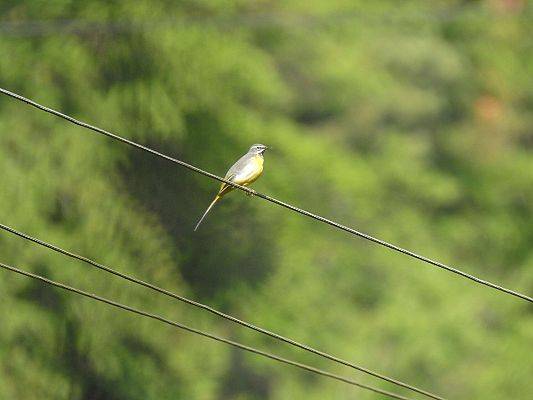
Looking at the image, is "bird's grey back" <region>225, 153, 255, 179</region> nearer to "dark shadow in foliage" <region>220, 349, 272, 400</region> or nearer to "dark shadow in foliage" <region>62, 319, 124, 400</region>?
"dark shadow in foliage" <region>62, 319, 124, 400</region>

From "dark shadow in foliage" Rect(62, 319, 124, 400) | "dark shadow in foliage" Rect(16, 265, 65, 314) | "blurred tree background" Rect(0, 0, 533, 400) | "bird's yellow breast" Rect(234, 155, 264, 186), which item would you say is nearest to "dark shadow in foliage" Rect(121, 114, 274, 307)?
"blurred tree background" Rect(0, 0, 533, 400)

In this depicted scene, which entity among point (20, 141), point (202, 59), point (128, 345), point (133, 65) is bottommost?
point (128, 345)

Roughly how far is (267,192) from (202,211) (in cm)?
612

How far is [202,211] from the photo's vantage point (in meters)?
22.4

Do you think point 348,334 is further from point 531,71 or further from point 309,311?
point 531,71

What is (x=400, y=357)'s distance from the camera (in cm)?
2970

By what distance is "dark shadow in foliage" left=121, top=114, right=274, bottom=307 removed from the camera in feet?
72.9

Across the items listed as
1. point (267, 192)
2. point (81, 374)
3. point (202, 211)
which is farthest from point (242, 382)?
point (81, 374)

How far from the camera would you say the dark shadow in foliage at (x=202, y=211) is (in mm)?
22234

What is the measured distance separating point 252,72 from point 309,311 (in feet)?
13.9

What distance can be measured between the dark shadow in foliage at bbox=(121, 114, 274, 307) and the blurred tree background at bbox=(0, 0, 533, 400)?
0.14ft

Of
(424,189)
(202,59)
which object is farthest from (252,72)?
(424,189)

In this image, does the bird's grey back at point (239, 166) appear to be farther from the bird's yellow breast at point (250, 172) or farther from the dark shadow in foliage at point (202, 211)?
the dark shadow in foliage at point (202, 211)

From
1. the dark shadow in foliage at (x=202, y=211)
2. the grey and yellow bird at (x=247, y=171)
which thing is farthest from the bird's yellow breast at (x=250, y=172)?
the dark shadow in foliage at (x=202, y=211)
